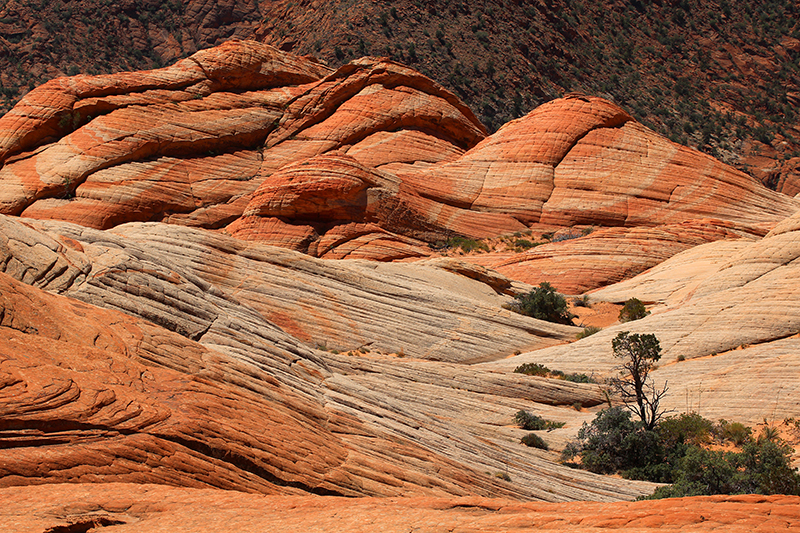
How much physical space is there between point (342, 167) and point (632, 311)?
18.5 m

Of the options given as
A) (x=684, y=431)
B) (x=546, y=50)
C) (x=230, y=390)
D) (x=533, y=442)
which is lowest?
(x=230, y=390)

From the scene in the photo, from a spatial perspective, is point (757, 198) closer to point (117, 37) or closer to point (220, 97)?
point (220, 97)

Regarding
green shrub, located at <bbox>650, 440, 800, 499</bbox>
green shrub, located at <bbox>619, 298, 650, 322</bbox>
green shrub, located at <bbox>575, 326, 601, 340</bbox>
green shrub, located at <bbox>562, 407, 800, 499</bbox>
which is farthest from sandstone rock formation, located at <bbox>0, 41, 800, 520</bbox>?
green shrub, located at <bbox>650, 440, 800, 499</bbox>

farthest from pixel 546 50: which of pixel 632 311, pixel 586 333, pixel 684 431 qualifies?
pixel 684 431

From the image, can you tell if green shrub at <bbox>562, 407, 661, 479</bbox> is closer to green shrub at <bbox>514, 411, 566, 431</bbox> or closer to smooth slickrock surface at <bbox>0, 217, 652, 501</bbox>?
smooth slickrock surface at <bbox>0, 217, 652, 501</bbox>

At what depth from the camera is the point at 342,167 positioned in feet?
139

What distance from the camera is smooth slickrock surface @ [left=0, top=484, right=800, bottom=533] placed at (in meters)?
8.03

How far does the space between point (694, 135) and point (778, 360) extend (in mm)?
73853

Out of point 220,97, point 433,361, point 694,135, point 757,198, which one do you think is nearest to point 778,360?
point 433,361

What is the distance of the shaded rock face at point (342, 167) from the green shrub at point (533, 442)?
19.4 metres

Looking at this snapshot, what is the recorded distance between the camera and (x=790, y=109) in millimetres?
98938

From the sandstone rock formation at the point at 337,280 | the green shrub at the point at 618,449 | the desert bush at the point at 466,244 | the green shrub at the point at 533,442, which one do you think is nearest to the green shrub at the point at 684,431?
the green shrub at the point at 618,449

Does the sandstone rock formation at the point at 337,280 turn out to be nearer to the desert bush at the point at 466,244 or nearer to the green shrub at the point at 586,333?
the green shrub at the point at 586,333

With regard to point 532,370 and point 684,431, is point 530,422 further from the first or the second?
point 684,431
